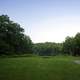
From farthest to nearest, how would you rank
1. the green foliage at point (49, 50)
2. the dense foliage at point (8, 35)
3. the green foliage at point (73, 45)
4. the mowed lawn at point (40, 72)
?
the green foliage at point (49, 50) < the green foliage at point (73, 45) < the dense foliage at point (8, 35) < the mowed lawn at point (40, 72)

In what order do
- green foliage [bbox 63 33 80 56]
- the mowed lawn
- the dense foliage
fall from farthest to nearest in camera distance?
green foliage [bbox 63 33 80 56] < the dense foliage < the mowed lawn

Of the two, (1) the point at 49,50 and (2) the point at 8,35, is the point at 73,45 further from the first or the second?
(1) the point at 49,50

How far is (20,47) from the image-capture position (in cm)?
8150

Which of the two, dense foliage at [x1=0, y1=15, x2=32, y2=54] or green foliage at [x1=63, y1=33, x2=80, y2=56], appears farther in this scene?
green foliage at [x1=63, y1=33, x2=80, y2=56]

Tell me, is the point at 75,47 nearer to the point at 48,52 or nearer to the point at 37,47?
the point at 48,52

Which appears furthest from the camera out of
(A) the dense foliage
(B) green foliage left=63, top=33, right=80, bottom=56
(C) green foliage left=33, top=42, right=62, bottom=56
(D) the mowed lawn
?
(C) green foliage left=33, top=42, right=62, bottom=56

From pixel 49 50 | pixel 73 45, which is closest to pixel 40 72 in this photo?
pixel 73 45

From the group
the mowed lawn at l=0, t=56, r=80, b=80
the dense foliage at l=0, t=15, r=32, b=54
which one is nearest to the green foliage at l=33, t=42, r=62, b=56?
the dense foliage at l=0, t=15, r=32, b=54

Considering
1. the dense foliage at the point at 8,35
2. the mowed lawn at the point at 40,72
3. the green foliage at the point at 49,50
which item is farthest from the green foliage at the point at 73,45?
the mowed lawn at the point at 40,72

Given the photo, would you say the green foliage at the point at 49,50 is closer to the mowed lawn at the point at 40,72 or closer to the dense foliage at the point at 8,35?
the dense foliage at the point at 8,35

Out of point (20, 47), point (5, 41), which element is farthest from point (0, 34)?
point (20, 47)

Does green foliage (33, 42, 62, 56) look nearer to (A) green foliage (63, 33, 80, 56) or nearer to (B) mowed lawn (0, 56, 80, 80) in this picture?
(A) green foliage (63, 33, 80, 56)

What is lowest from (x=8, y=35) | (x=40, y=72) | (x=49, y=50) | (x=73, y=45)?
(x=40, y=72)

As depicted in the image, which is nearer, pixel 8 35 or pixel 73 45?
pixel 8 35
